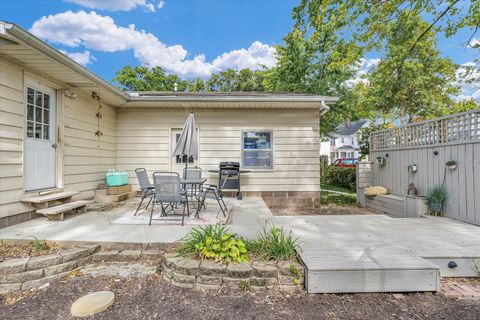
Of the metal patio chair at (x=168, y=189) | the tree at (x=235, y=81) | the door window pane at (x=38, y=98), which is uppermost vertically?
the tree at (x=235, y=81)

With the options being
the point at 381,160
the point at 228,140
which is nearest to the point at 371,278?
the point at 228,140

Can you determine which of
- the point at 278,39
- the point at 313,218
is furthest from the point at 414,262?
the point at 278,39

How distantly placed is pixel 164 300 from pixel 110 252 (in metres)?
1.12

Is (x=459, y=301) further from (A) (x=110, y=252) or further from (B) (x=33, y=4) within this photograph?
(B) (x=33, y=4)

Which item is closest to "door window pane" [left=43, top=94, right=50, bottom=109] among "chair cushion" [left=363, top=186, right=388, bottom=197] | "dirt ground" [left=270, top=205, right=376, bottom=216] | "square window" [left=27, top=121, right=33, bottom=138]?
Answer: "square window" [left=27, top=121, right=33, bottom=138]

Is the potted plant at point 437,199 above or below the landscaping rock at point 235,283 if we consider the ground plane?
above

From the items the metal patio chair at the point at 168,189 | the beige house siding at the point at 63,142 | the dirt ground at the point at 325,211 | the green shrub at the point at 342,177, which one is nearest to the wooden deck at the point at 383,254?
the metal patio chair at the point at 168,189

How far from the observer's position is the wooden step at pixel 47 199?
12.7ft

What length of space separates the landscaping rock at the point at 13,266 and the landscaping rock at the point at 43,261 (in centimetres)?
5

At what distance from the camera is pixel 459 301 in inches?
88.9

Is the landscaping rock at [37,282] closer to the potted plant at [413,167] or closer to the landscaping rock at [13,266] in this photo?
the landscaping rock at [13,266]

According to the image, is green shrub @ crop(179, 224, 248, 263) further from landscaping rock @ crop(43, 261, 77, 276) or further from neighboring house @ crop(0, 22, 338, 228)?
neighboring house @ crop(0, 22, 338, 228)

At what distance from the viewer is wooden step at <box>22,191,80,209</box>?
3.87 meters

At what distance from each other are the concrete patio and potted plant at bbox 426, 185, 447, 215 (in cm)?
30
